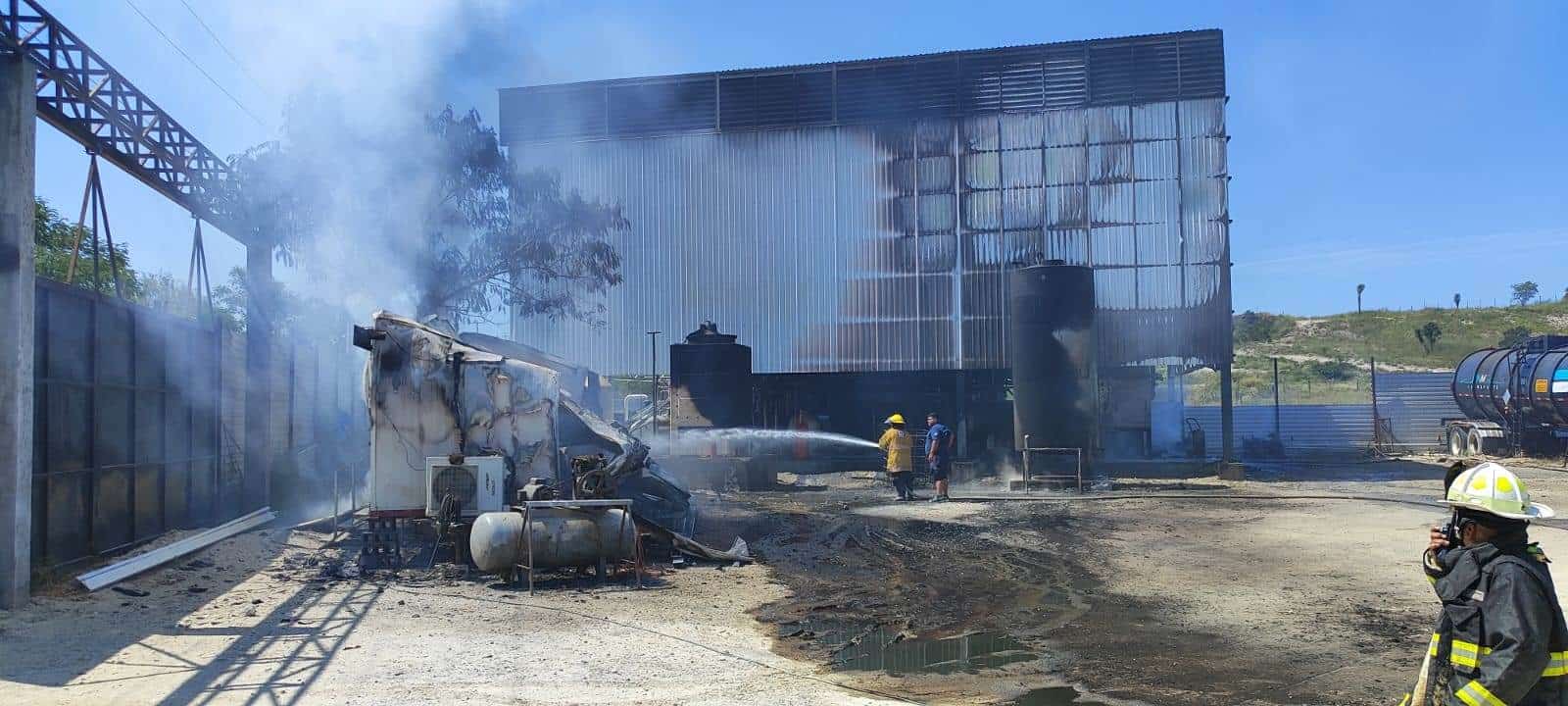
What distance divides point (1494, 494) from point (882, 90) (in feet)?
88.0

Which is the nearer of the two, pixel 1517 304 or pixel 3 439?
pixel 3 439

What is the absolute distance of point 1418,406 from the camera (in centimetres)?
3322

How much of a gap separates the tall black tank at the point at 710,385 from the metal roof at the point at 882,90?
864 centimetres

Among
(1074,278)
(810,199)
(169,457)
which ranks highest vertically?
(810,199)

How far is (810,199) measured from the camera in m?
29.1

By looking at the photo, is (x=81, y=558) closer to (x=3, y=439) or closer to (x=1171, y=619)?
(x=3, y=439)

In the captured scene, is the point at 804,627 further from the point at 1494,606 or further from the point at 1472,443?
the point at 1472,443

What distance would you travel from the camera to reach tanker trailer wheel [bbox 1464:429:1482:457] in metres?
27.9

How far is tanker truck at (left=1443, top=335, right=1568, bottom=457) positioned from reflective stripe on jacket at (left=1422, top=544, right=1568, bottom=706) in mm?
26957

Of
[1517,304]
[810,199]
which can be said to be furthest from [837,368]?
[1517,304]

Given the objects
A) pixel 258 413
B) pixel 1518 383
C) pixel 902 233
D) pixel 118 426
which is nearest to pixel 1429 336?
pixel 1518 383

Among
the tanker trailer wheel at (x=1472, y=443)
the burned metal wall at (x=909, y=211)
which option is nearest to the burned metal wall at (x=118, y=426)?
the burned metal wall at (x=909, y=211)

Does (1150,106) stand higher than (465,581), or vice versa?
(1150,106)

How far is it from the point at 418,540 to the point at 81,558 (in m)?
3.25
